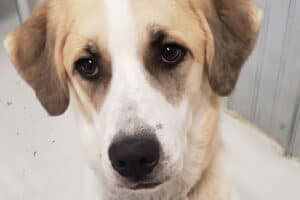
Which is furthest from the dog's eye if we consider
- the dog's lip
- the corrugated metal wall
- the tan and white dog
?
the corrugated metal wall

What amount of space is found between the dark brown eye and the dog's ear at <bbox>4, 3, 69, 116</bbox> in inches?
10.6

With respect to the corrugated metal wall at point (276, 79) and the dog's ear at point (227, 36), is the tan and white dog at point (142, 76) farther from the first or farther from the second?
the corrugated metal wall at point (276, 79)

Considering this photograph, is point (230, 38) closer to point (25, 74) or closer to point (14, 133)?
point (25, 74)

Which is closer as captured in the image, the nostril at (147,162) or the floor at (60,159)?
the nostril at (147,162)

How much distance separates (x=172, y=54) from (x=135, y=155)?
0.80 feet

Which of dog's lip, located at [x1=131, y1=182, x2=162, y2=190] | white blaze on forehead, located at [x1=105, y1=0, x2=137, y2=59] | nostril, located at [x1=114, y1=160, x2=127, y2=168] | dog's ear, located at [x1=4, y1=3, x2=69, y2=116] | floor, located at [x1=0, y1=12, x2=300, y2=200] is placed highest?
white blaze on forehead, located at [x1=105, y1=0, x2=137, y2=59]

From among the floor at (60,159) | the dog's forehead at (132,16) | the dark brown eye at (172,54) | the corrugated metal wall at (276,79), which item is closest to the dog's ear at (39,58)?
the dog's forehead at (132,16)

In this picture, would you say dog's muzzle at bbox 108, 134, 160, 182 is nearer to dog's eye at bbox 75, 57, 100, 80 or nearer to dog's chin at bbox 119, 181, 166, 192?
dog's chin at bbox 119, 181, 166, 192

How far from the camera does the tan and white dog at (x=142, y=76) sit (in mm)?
1097

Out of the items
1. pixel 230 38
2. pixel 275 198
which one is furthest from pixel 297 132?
pixel 230 38

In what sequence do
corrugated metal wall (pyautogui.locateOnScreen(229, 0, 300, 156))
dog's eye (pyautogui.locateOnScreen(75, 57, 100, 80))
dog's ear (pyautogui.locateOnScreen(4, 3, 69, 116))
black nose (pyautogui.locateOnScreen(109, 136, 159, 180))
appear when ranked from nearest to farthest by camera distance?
black nose (pyautogui.locateOnScreen(109, 136, 159, 180)) → dog's eye (pyautogui.locateOnScreen(75, 57, 100, 80)) → dog's ear (pyautogui.locateOnScreen(4, 3, 69, 116)) → corrugated metal wall (pyautogui.locateOnScreen(229, 0, 300, 156))

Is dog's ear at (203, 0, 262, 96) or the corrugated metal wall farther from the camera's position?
the corrugated metal wall

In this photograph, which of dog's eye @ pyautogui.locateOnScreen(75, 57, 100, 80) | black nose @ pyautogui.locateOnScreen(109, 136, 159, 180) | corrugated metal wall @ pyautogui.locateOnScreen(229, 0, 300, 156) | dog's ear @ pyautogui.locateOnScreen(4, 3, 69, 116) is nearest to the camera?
black nose @ pyautogui.locateOnScreen(109, 136, 159, 180)

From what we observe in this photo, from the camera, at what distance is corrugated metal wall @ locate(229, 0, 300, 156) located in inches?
74.4
